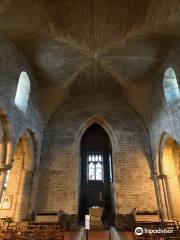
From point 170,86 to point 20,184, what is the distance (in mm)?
9806

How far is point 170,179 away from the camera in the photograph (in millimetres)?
10328

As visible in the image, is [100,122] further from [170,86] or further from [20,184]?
[20,184]

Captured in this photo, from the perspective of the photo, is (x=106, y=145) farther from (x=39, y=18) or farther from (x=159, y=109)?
(x=39, y=18)

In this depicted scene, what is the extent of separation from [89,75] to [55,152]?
17.3 ft

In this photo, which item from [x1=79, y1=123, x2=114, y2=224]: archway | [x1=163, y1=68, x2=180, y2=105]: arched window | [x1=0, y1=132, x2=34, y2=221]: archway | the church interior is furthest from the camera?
[x1=79, y1=123, x2=114, y2=224]: archway

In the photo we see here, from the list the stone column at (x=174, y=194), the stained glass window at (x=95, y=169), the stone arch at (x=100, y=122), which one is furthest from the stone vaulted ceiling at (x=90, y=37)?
the stone column at (x=174, y=194)

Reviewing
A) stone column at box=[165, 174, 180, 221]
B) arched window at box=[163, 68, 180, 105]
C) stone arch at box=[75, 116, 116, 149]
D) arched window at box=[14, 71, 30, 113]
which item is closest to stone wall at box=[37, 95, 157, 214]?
stone arch at box=[75, 116, 116, 149]

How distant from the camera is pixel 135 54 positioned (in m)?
9.96

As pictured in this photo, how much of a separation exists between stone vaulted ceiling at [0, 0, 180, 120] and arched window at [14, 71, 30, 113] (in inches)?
40.9

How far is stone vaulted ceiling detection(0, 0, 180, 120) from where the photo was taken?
7.53 meters

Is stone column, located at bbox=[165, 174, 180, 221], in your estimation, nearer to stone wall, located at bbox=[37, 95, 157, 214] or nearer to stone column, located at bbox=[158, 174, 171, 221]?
stone column, located at bbox=[158, 174, 171, 221]

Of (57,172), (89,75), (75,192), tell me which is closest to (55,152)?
(57,172)

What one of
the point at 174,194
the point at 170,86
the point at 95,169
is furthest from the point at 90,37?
the point at 95,169

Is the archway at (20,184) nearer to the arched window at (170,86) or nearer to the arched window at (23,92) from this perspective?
the arched window at (23,92)
